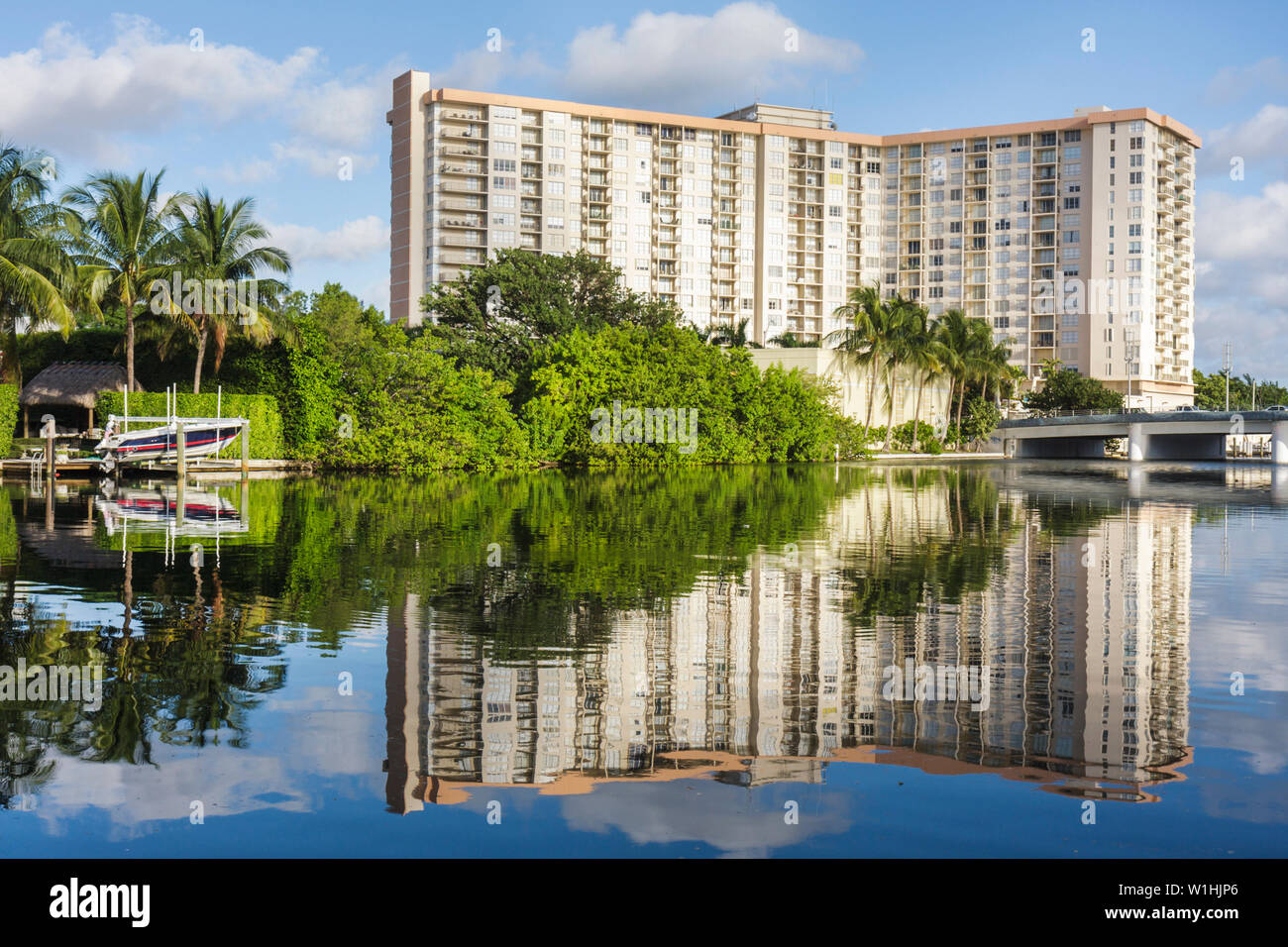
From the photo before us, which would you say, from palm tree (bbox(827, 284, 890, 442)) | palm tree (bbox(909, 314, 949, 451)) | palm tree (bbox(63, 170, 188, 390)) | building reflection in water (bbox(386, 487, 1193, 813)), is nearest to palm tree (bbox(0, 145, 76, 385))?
palm tree (bbox(63, 170, 188, 390))

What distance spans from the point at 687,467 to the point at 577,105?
79663 millimetres

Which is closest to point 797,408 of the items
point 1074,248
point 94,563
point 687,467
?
point 687,467

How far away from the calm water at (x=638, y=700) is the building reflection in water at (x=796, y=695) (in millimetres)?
39

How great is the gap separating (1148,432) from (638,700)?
9570 centimetres

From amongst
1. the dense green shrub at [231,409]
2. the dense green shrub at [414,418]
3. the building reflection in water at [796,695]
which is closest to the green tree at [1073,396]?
the dense green shrub at [414,418]

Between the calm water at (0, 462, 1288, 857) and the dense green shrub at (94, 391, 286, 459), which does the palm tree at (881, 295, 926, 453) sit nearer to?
the dense green shrub at (94, 391, 286, 459)

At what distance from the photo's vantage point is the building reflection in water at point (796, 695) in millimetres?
6805

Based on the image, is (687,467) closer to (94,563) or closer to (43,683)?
(94,563)

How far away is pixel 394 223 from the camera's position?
126062 mm

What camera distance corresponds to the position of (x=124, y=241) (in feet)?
141

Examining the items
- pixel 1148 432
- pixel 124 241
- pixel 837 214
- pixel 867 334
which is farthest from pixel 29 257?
pixel 837 214

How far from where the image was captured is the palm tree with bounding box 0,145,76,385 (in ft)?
122

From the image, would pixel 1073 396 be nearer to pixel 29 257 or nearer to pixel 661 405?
pixel 661 405

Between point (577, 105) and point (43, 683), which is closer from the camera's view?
point (43, 683)
